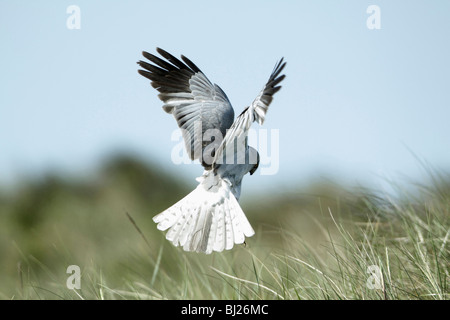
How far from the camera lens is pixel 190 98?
4.86m

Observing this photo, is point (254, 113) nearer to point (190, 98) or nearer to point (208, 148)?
point (208, 148)

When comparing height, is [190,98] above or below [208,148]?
above

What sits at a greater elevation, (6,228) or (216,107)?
(216,107)

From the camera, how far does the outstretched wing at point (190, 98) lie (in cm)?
457

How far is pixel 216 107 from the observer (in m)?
4.73

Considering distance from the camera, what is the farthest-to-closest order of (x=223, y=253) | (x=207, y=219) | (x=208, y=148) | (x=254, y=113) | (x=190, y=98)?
(x=223, y=253) < (x=190, y=98) < (x=208, y=148) < (x=207, y=219) < (x=254, y=113)

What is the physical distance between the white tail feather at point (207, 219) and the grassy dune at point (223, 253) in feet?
0.79

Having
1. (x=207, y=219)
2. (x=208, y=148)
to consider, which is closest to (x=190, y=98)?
(x=208, y=148)

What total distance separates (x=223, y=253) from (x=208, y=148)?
1.20 meters

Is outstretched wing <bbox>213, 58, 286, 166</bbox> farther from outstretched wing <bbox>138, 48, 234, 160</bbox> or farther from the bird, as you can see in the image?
outstretched wing <bbox>138, 48, 234, 160</bbox>

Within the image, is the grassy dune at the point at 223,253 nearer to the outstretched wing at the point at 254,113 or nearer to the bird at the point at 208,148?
the bird at the point at 208,148
